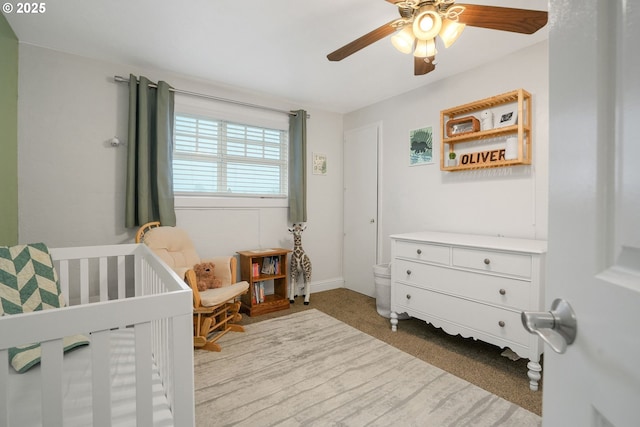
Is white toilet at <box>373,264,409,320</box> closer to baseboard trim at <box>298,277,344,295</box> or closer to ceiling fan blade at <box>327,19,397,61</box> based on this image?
baseboard trim at <box>298,277,344,295</box>

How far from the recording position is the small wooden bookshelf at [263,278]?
A: 3054 millimetres

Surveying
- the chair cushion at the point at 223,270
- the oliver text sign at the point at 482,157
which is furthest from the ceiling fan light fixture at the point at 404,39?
the chair cushion at the point at 223,270

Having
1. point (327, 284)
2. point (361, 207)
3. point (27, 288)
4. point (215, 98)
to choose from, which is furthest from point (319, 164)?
point (27, 288)

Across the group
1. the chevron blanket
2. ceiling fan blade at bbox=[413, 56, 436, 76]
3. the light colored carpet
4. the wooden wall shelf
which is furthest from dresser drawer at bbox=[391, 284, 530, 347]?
the chevron blanket

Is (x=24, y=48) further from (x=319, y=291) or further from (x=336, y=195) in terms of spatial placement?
(x=319, y=291)

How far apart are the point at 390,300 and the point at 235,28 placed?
8.78 feet

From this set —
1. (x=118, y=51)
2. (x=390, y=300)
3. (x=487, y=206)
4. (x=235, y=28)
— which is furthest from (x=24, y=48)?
(x=487, y=206)

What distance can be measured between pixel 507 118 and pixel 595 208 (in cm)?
242

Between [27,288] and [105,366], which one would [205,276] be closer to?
[27,288]

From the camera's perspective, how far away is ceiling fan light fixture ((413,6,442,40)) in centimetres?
148

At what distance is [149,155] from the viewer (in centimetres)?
269

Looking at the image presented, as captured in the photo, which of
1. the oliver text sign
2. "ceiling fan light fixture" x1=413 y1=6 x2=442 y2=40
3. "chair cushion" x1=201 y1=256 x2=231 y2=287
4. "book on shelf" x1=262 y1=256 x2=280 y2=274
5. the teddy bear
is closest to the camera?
"ceiling fan light fixture" x1=413 y1=6 x2=442 y2=40

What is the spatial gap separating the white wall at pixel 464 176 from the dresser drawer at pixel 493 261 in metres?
0.59

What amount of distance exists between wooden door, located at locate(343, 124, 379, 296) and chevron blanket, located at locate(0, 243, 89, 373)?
9.54ft
